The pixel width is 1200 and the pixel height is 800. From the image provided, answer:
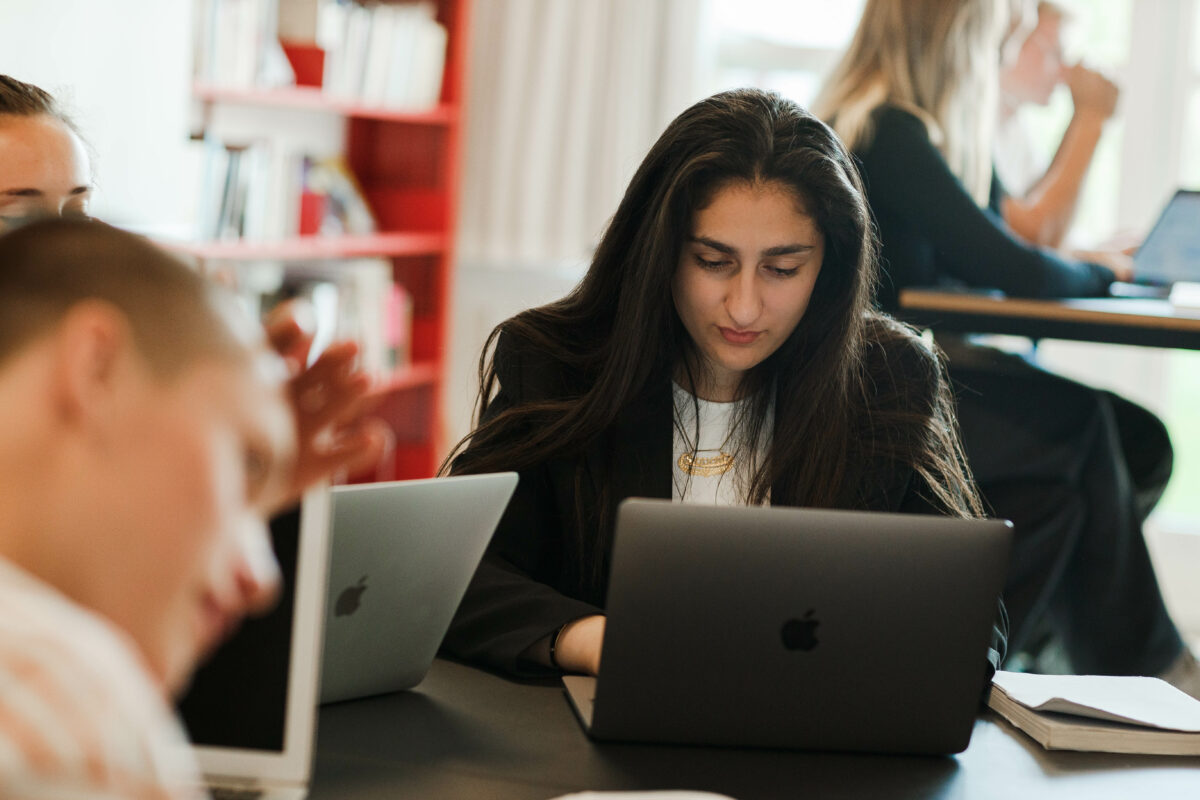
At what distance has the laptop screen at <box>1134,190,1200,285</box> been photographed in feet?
8.22

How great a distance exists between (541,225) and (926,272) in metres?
1.74

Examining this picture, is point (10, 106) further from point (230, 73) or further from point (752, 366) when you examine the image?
point (230, 73)

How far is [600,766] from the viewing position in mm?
951

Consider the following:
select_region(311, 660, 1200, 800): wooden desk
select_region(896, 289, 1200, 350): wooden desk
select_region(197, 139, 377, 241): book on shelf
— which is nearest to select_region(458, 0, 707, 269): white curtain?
select_region(197, 139, 377, 241): book on shelf

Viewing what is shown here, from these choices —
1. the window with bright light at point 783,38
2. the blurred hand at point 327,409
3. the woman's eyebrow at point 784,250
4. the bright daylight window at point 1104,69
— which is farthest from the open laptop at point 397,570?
the window with bright light at point 783,38

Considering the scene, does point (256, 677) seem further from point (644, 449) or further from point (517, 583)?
point (644, 449)

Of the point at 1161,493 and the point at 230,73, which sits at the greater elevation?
the point at 230,73

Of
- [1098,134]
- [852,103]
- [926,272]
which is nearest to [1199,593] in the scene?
[1098,134]

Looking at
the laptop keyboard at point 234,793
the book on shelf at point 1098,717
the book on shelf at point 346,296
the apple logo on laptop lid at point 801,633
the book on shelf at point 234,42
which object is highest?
the book on shelf at point 234,42

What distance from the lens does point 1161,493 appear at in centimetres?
267

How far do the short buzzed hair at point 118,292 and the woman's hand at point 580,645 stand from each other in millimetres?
700

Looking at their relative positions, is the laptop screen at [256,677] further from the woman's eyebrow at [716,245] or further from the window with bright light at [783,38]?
the window with bright light at [783,38]

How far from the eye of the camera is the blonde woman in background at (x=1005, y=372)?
91.1 inches

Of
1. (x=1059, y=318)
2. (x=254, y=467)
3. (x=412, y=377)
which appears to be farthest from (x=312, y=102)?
(x=254, y=467)
